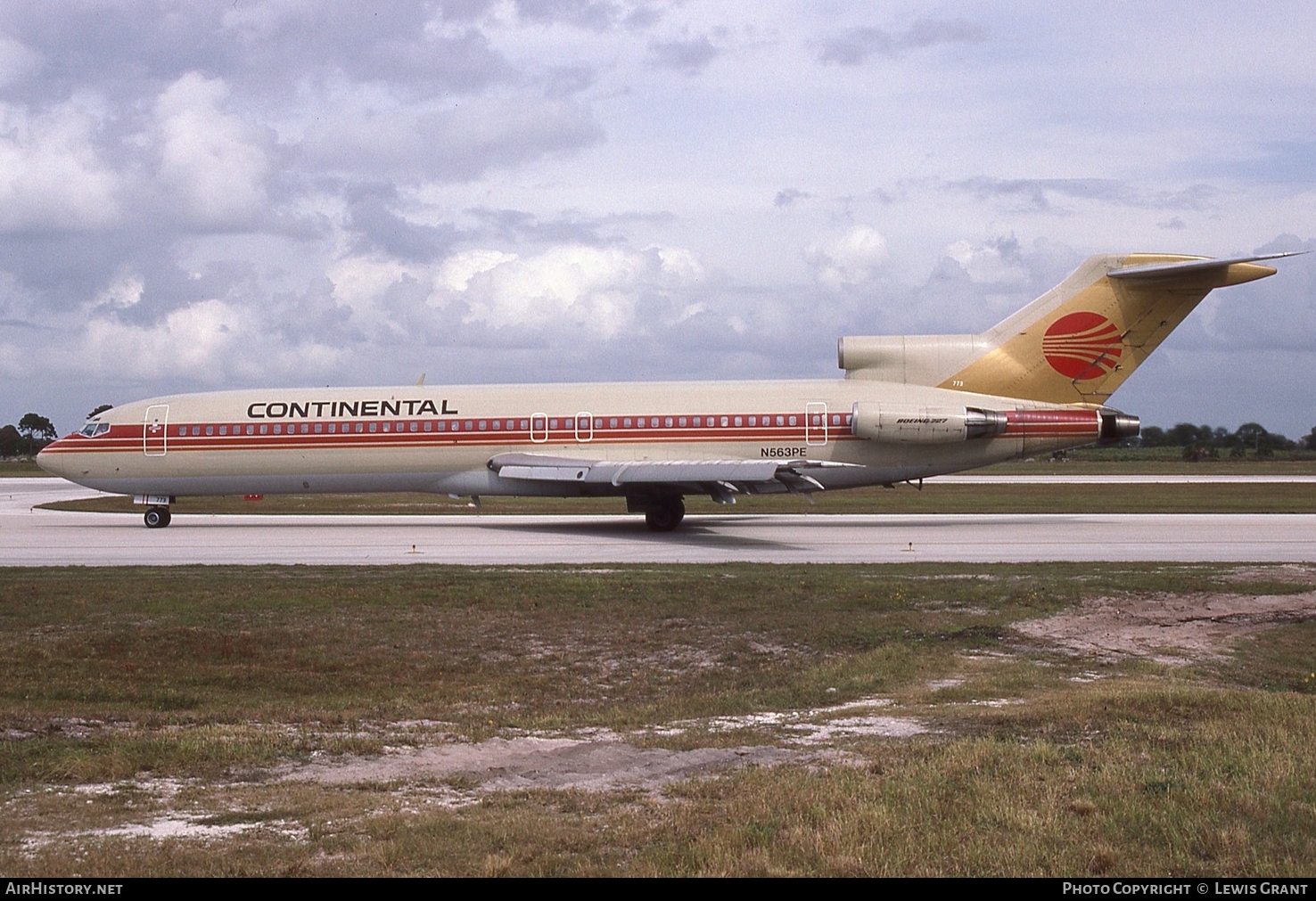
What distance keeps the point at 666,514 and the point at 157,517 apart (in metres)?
14.0

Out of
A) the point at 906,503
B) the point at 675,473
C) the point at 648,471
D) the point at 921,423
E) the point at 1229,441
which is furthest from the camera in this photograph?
the point at 1229,441

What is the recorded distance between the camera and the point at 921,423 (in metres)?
27.8

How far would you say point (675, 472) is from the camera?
85.1 ft

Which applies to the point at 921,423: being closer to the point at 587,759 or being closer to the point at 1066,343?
the point at 1066,343

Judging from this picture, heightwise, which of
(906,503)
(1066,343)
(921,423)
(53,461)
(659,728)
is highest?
(1066,343)

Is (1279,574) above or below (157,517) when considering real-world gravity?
below

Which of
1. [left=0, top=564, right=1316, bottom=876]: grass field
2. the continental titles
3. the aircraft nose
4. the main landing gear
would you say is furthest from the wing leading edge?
the aircraft nose

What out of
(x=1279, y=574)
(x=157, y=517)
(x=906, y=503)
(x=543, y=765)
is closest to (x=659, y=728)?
(x=543, y=765)

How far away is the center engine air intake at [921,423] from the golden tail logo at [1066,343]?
A: 139 centimetres

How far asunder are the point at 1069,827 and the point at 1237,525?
2565 centimetres

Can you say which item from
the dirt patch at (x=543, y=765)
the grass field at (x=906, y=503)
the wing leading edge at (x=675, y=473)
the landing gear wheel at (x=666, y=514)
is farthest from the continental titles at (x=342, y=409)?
the dirt patch at (x=543, y=765)

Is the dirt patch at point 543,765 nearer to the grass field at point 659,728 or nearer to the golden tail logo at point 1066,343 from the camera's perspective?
the grass field at point 659,728

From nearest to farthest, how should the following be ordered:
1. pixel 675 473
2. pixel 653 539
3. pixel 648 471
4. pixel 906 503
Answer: pixel 675 473
pixel 648 471
pixel 653 539
pixel 906 503

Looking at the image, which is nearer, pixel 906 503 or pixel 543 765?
pixel 543 765
